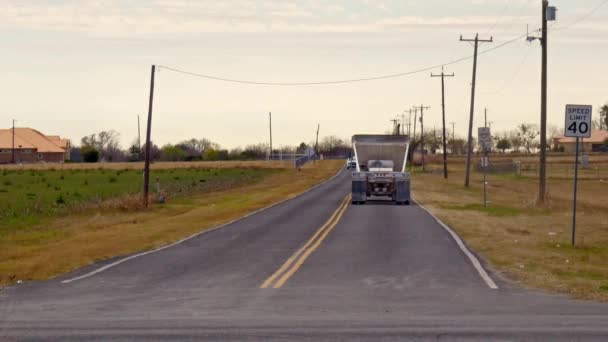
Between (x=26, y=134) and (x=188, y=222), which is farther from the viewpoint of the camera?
(x=26, y=134)

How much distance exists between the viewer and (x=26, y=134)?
178625 mm

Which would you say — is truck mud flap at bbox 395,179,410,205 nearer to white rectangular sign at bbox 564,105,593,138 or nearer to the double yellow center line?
the double yellow center line

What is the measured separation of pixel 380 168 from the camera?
45.5m

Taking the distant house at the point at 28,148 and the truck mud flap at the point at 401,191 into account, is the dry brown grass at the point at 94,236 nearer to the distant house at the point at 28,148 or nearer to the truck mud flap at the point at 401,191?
the truck mud flap at the point at 401,191

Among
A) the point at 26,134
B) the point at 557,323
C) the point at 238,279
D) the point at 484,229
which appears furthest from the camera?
the point at 26,134

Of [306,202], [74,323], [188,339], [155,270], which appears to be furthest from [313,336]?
[306,202]

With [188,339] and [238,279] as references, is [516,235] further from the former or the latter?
[188,339]

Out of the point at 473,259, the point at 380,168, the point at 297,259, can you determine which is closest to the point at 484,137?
the point at 380,168

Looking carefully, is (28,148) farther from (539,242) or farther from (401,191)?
(539,242)

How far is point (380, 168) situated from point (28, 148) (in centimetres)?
→ 13560

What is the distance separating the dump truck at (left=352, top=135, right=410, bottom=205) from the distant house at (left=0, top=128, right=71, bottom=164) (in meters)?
129

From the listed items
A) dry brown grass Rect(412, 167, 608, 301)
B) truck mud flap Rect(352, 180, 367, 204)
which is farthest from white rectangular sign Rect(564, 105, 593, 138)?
truck mud flap Rect(352, 180, 367, 204)

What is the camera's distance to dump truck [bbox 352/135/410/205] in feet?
145

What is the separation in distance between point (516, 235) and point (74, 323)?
1866 cm
